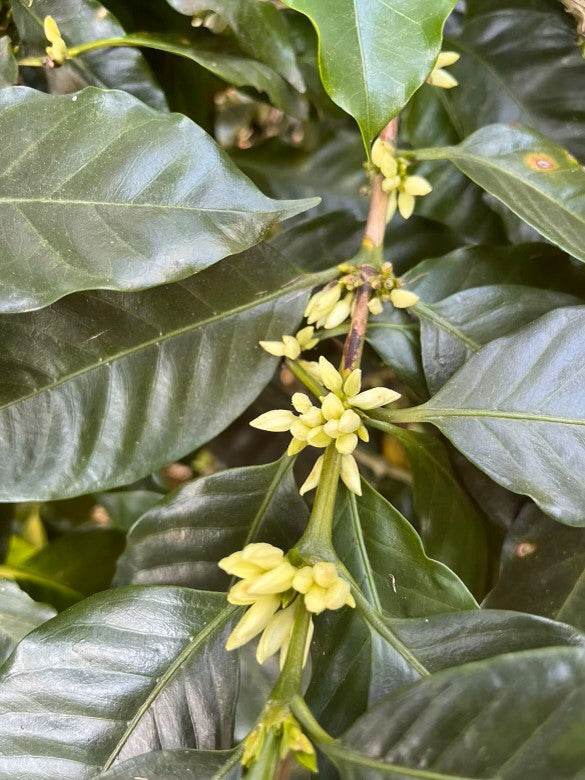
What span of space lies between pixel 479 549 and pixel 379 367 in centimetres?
33

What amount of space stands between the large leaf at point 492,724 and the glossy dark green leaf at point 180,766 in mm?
112

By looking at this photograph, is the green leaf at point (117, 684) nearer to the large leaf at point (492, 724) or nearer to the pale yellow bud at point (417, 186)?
the large leaf at point (492, 724)

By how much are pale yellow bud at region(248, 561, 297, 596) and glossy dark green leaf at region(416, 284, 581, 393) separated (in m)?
0.30

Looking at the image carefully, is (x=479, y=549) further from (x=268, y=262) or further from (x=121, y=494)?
(x=121, y=494)

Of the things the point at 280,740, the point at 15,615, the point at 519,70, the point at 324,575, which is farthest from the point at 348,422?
the point at 519,70

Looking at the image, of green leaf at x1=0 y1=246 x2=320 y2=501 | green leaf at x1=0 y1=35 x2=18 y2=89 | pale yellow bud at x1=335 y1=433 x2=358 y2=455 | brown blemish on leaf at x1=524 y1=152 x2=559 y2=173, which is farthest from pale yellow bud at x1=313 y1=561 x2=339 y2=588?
green leaf at x1=0 y1=35 x2=18 y2=89

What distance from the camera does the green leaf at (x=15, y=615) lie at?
30.5 inches

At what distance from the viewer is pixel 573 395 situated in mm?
653

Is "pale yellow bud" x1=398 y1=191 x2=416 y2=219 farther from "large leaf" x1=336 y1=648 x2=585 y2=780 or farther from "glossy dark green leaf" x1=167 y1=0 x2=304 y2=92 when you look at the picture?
"large leaf" x1=336 y1=648 x2=585 y2=780

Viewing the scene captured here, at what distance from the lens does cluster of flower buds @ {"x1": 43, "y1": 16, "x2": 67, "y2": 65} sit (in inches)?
30.6

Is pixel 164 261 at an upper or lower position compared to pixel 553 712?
upper

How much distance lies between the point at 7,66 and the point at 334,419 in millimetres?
494

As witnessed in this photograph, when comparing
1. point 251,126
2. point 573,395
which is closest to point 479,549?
point 573,395

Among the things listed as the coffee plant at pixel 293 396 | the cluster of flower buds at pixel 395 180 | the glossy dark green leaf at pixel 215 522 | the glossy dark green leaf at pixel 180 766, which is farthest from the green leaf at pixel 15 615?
the cluster of flower buds at pixel 395 180
